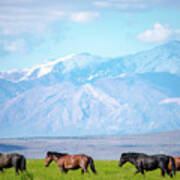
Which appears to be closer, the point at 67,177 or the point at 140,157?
the point at 67,177

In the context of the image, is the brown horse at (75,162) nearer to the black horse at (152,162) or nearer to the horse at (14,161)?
the horse at (14,161)

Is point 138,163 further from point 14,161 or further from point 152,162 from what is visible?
point 14,161

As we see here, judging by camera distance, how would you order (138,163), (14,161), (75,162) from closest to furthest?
(14,161)
(75,162)
(138,163)

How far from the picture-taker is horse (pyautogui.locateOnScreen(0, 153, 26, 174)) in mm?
22812

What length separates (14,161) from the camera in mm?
22828

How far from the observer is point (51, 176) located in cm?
2283

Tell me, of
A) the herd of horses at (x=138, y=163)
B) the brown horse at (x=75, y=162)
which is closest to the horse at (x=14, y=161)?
the herd of horses at (x=138, y=163)

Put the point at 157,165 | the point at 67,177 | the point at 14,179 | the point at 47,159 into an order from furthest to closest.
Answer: the point at 47,159 < the point at 157,165 < the point at 67,177 < the point at 14,179

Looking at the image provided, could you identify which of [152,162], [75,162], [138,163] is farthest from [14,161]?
[152,162]

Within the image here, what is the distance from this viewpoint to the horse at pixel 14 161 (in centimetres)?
2281

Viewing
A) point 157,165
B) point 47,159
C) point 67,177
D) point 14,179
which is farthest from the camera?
point 47,159

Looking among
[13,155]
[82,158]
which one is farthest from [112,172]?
[13,155]

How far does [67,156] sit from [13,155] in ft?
9.43

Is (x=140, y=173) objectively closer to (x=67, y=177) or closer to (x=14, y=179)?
(x=67, y=177)
